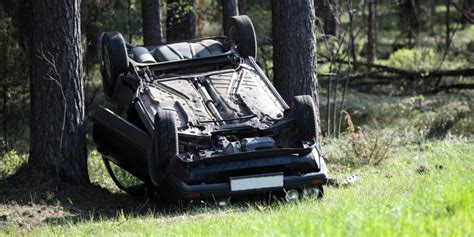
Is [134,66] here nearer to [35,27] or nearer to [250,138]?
[35,27]

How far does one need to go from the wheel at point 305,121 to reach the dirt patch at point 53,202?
185cm

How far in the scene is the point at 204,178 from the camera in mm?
9648

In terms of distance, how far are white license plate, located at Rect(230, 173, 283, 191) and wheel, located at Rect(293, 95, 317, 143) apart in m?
0.71

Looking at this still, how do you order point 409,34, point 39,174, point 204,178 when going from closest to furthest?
point 204,178 → point 39,174 → point 409,34

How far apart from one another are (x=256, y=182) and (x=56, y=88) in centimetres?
298

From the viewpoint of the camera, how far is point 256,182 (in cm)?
970

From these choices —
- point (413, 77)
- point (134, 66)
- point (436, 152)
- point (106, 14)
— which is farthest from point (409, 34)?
point (134, 66)

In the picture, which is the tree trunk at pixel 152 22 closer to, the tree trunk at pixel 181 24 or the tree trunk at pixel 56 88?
the tree trunk at pixel 181 24

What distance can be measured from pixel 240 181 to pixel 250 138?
2.25ft

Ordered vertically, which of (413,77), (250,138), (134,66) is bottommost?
(413,77)

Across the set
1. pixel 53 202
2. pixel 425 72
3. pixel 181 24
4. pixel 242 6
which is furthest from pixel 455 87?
pixel 53 202

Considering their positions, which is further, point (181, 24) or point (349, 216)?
point (181, 24)

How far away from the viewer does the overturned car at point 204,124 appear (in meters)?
9.68

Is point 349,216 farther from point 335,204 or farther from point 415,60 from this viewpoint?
point 415,60
